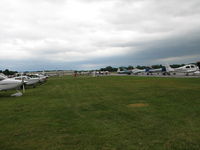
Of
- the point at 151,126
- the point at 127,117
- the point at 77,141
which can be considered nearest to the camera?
the point at 77,141

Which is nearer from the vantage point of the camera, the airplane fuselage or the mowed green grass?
the mowed green grass

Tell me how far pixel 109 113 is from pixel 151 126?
246cm

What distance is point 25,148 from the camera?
4773 millimetres

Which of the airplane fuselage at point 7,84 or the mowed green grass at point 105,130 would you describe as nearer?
the mowed green grass at point 105,130

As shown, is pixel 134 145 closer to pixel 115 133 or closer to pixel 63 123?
pixel 115 133

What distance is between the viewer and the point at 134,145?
15.3ft

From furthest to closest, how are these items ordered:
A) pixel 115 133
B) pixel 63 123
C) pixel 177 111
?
pixel 177 111
pixel 63 123
pixel 115 133

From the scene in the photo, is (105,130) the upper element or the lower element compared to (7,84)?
lower

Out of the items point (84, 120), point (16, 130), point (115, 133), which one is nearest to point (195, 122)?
point (115, 133)

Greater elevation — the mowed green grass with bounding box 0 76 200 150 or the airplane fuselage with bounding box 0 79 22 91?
the airplane fuselage with bounding box 0 79 22 91

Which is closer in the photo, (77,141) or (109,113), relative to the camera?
(77,141)

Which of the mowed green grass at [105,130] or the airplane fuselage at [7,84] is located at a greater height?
the airplane fuselage at [7,84]

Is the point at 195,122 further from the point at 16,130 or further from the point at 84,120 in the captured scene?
the point at 16,130

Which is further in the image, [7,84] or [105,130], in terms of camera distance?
[7,84]
